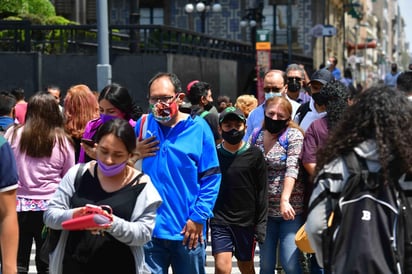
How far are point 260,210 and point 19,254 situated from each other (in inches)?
77.5

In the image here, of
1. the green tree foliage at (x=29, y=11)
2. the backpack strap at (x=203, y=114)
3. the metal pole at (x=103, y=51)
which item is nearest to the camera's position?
the backpack strap at (x=203, y=114)

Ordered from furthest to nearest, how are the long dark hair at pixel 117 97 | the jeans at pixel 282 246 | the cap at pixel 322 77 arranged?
the cap at pixel 322 77 < the jeans at pixel 282 246 < the long dark hair at pixel 117 97

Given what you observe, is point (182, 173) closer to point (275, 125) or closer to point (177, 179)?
point (177, 179)

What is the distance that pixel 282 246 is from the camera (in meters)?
7.66

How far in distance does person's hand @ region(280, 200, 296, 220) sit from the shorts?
424mm

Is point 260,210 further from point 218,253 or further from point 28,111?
point 28,111

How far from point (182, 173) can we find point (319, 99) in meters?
2.24

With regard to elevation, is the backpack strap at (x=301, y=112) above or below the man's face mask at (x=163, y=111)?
below

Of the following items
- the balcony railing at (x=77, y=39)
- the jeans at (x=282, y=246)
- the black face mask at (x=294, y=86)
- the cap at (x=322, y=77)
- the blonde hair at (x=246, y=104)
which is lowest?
the jeans at (x=282, y=246)

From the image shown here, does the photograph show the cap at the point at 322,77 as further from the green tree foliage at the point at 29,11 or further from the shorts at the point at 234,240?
the green tree foliage at the point at 29,11

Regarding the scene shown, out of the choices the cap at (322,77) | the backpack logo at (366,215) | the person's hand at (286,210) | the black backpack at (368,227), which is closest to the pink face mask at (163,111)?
the person's hand at (286,210)

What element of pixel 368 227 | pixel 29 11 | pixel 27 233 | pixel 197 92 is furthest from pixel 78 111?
pixel 29 11

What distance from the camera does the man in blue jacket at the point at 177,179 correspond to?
6301mm

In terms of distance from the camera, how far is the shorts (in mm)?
7676
